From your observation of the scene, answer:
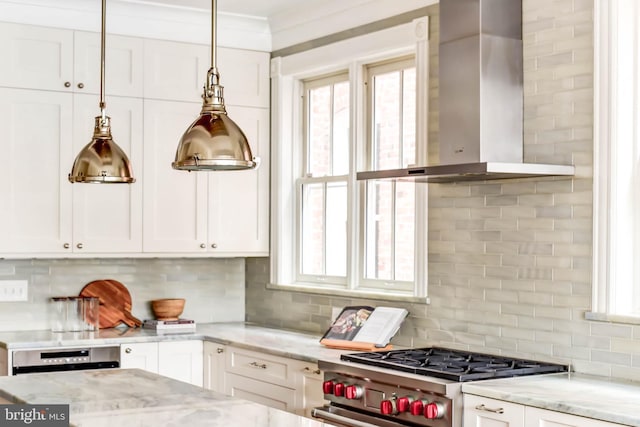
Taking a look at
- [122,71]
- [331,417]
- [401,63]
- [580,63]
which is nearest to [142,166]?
[122,71]

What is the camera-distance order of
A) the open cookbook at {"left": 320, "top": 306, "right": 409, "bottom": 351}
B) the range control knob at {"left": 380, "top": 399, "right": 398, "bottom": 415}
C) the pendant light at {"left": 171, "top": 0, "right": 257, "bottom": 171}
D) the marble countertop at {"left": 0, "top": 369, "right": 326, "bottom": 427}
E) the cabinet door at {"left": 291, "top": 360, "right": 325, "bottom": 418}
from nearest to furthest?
the pendant light at {"left": 171, "top": 0, "right": 257, "bottom": 171} < the marble countertop at {"left": 0, "top": 369, "right": 326, "bottom": 427} < the range control knob at {"left": 380, "top": 399, "right": 398, "bottom": 415} < the cabinet door at {"left": 291, "top": 360, "right": 325, "bottom": 418} < the open cookbook at {"left": 320, "top": 306, "right": 409, "bottom": 351}

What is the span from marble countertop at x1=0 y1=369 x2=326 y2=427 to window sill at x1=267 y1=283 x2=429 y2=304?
1.61 m

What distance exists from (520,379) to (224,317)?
2948mm

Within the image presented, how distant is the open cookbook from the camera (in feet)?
15.0

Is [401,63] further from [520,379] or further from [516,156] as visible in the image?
[520,379]

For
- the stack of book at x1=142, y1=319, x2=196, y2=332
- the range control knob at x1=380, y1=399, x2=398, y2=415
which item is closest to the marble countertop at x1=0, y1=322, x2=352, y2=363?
the stack of book at x1=142, y1=319, x2=196, y2=332

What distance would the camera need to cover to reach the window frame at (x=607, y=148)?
3.71 metres

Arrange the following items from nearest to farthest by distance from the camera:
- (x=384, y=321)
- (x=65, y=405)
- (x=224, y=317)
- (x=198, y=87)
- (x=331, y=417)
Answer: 1. (x=65, y=405)
2. (x=331, y=417)
3. (x=384, y=321)
4. (x=198, y=87)
5. (x=224, y=317)

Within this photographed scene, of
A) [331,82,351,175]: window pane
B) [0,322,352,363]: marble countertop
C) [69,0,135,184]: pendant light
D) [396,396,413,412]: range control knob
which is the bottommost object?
[396,396,413,412]: range control knob

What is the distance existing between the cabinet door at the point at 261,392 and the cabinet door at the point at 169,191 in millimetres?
952

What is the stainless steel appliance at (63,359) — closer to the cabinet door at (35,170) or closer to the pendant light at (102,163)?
the cabinet door at (35,170)

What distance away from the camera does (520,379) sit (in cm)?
363

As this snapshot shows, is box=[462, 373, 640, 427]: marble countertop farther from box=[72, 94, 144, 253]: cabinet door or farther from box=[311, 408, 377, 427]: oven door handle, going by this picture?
box=[72, 94, 144, 253]: cabinet door

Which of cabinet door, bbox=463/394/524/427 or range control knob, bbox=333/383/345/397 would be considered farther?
range control knob, bbox=333/383/345/397
